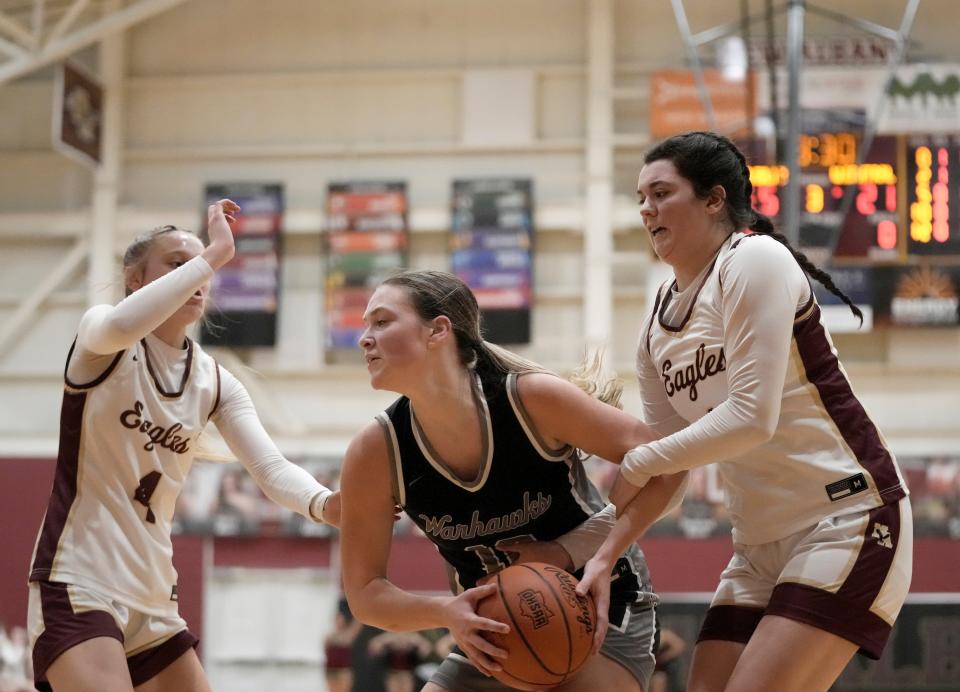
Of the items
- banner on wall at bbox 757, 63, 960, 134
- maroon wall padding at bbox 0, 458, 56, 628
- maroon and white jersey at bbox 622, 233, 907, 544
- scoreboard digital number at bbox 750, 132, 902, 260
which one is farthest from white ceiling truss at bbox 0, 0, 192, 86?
maroon and white jersey at bbox 622, 233, 907, 544

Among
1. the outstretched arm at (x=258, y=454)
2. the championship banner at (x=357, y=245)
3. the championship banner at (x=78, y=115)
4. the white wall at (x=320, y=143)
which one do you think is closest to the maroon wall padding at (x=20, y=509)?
the white wall at (x=320, y=143)

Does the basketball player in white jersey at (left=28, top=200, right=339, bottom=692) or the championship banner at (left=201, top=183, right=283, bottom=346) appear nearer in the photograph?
the basketball player in white jersey at (left=28, top=200, right=339, bottom=692)

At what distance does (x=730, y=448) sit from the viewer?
316 cm

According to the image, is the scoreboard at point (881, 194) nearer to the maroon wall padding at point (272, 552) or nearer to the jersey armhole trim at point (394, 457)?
the maroon wall padding at point (272, 552)

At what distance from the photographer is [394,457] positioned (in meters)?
3.39

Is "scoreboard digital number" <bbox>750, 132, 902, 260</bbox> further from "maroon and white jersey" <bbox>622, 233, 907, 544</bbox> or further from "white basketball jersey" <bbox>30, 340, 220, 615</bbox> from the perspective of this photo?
"white basketball jersey" <bbox>30, 340, 220, 615</bbox>

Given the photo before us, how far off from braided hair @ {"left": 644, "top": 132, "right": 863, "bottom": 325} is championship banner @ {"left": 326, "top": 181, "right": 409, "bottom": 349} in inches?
374

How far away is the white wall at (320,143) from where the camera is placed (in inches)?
515

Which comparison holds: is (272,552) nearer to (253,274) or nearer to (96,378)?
(253,274)

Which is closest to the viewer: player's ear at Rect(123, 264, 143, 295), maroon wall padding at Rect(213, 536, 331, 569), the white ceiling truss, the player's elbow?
the player's elbow

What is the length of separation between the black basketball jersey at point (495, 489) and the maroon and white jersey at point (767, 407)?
9.5 inches

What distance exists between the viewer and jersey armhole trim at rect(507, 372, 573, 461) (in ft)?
11.0

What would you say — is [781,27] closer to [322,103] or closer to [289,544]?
[322,103]

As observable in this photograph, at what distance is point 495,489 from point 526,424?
200 millimetres
